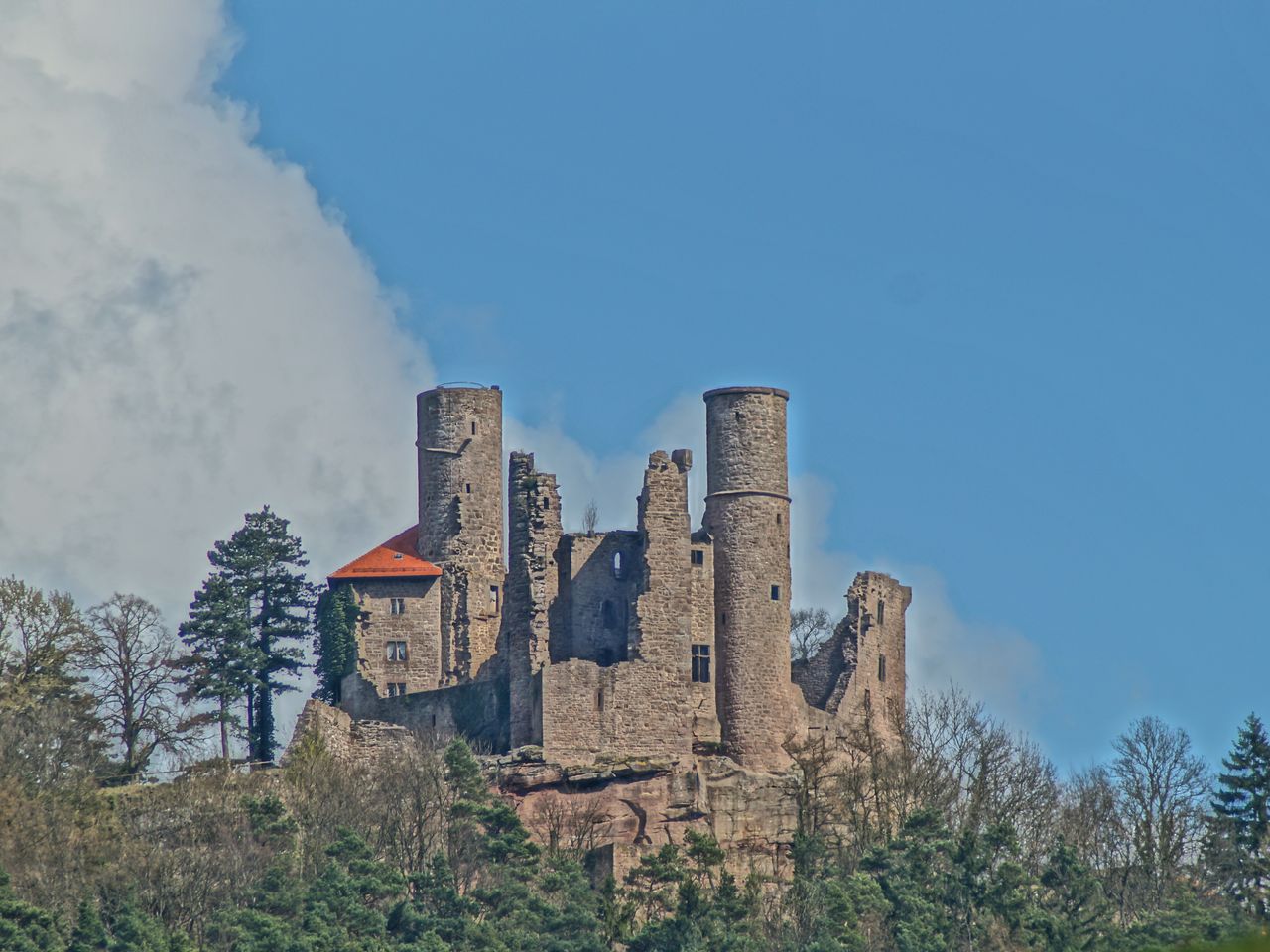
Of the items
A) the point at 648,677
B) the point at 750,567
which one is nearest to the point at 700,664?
the point at 648,677

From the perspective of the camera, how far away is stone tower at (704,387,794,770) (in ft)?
240

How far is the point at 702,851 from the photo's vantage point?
2621 inches

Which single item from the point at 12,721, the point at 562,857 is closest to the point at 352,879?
the point at 562,857

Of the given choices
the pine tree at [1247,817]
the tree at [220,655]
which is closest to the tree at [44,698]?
the tree at [220,655]

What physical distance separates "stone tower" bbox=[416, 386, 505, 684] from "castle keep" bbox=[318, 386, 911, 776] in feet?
2.40

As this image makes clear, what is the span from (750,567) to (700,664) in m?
2.48

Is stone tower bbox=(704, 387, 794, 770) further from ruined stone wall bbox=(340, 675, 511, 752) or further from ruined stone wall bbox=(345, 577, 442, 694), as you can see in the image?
ruined stone wall bbox=(345, 577, 442, 694)

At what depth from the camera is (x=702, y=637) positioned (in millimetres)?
72688

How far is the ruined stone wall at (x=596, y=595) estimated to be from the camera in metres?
72.6

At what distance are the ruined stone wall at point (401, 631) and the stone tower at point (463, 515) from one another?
280 mm

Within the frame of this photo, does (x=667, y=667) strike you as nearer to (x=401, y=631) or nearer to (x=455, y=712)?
(x=455, y=712)

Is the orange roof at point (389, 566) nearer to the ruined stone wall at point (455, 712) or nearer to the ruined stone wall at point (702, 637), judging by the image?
the ruined stone wall at point (455, 712)

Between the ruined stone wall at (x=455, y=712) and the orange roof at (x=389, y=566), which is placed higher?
the orange roof at (x=389, y=566)

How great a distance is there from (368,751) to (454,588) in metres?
7.02
